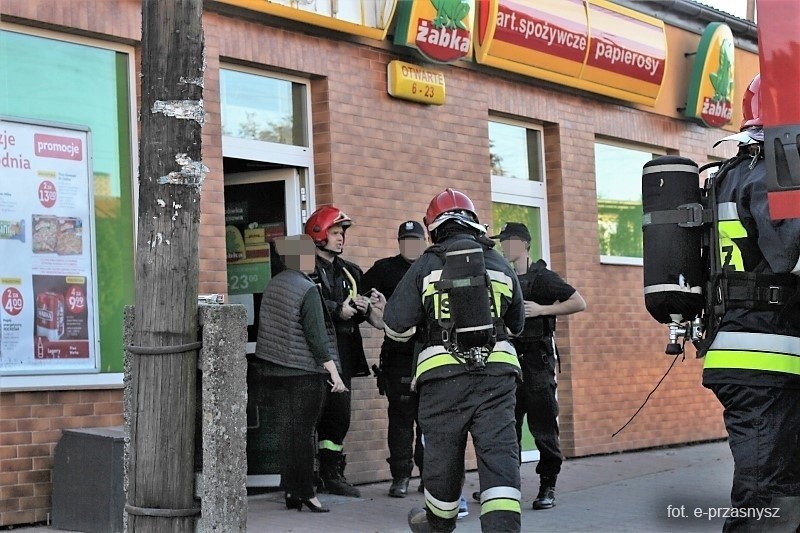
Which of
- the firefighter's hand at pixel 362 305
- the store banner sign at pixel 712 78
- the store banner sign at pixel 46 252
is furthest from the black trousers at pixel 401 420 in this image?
the store banner sign at pixel 712 78

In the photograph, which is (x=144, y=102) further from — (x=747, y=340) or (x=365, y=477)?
(x=365, y=477)

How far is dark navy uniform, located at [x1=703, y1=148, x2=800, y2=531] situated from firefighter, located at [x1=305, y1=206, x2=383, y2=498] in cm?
422

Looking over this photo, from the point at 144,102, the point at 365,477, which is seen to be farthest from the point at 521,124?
the point at 144,102

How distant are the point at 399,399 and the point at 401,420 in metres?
0.16

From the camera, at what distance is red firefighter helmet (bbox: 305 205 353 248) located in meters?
9.23

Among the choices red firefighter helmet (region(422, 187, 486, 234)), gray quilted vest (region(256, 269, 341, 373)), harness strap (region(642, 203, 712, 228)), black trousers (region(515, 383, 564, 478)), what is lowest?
black trousers (region(515, 383, 564, 478))

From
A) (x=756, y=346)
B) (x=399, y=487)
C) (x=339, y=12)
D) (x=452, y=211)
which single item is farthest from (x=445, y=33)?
(x=756, y=346)

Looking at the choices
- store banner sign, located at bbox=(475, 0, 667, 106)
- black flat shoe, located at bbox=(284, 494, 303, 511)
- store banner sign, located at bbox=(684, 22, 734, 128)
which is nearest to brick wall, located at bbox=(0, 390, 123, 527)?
black flat shoe, located at bbox=(284, 494, 303, 511)

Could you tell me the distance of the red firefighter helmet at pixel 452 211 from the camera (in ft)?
22.2

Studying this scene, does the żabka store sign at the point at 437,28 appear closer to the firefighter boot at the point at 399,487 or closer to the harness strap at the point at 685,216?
the firefighter boot at the point at 399,487

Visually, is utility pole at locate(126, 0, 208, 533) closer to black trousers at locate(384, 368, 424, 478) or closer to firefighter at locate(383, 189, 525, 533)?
firefighter at locate(383, 189, 525, 533)

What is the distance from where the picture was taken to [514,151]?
1266 cm

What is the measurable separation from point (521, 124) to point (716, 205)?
7.30 meters

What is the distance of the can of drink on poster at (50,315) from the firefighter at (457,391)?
8.82ft
